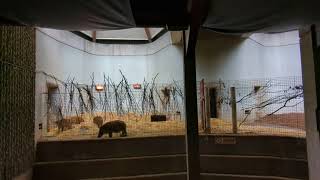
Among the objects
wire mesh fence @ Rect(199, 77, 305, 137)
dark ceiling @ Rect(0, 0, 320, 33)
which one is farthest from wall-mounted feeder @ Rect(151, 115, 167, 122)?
dark ceiling @ Rect(0, 0, 320, 33)

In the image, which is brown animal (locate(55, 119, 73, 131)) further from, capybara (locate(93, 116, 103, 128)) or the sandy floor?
capybara (locate(93, 116, 103, 128))

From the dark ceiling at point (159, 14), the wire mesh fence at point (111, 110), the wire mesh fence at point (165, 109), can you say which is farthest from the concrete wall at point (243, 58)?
the dark ceiling at point (159, 14)

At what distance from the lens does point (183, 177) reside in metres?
5.84

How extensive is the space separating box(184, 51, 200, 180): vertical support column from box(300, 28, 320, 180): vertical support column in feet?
5.67

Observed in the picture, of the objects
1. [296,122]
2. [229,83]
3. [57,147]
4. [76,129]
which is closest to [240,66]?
[229,83]

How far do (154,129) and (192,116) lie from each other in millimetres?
2830

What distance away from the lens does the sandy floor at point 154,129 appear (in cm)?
619

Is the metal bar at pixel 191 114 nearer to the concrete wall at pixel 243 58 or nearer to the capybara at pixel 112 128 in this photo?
the capybara at pixel 112 128

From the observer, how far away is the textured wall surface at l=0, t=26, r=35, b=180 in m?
4.25

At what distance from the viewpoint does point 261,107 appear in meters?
7.50

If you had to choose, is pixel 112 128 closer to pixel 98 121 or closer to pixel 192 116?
pixel 98 121

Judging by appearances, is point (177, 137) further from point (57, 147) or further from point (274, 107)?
point (274, 107)

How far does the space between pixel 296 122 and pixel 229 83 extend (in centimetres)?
256

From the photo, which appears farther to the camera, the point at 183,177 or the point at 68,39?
the point at 68,39
